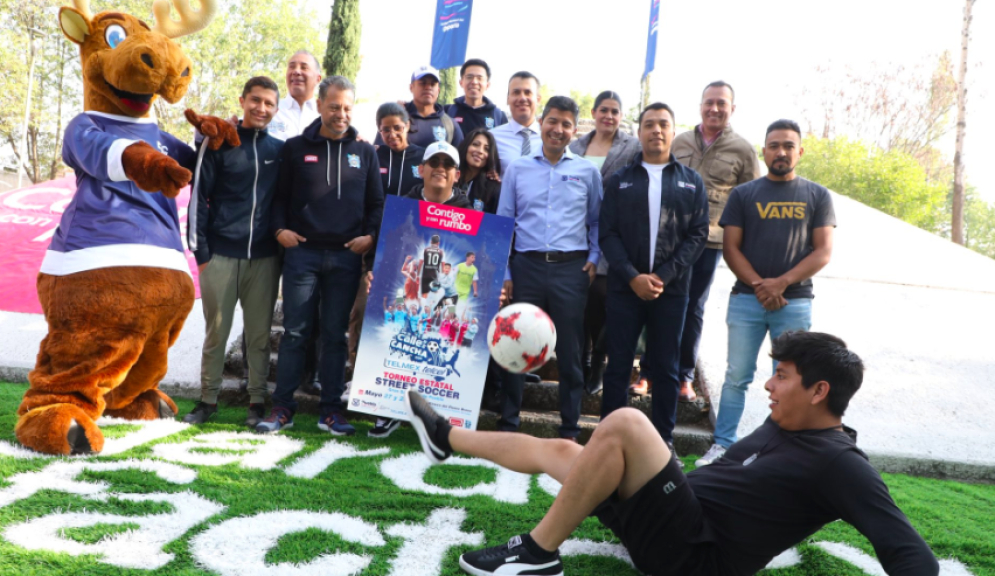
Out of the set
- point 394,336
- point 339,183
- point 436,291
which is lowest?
point 394,336

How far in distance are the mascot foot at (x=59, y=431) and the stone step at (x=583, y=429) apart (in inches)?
90.9

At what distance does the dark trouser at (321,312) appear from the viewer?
172 inches

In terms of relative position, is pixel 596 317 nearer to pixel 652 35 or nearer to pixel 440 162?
pixel 440 162

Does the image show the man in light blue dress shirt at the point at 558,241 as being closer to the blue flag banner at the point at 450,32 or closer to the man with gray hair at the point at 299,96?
the man with gray hair at the point at 299,96

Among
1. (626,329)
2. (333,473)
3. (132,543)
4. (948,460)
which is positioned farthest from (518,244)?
(948,460)

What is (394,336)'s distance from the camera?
14.4 ft

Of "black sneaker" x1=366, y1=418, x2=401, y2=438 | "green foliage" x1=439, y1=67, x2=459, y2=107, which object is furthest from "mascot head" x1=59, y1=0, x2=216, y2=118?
"green foliage" x1=439, y1=67, x2=459, y2=107

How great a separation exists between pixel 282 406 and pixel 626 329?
2.28 meters

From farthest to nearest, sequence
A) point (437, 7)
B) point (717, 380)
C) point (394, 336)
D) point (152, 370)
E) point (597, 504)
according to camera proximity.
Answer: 1. point (437, 7)
2. point (717, 380)
3. point (394, 336)
4. point (152, 370)
5. point (597, 504)

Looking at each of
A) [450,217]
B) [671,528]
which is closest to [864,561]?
[671,528]

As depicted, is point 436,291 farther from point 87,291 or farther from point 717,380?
point 717,380

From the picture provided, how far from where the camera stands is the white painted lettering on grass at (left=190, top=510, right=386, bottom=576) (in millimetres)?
2467

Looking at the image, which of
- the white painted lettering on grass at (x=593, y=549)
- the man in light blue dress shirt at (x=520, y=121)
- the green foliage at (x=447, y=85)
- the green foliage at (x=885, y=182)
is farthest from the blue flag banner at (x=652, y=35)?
the white painted lettering on grass at (x=593, y=549)

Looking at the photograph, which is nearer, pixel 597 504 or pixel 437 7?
pixel 597 504
